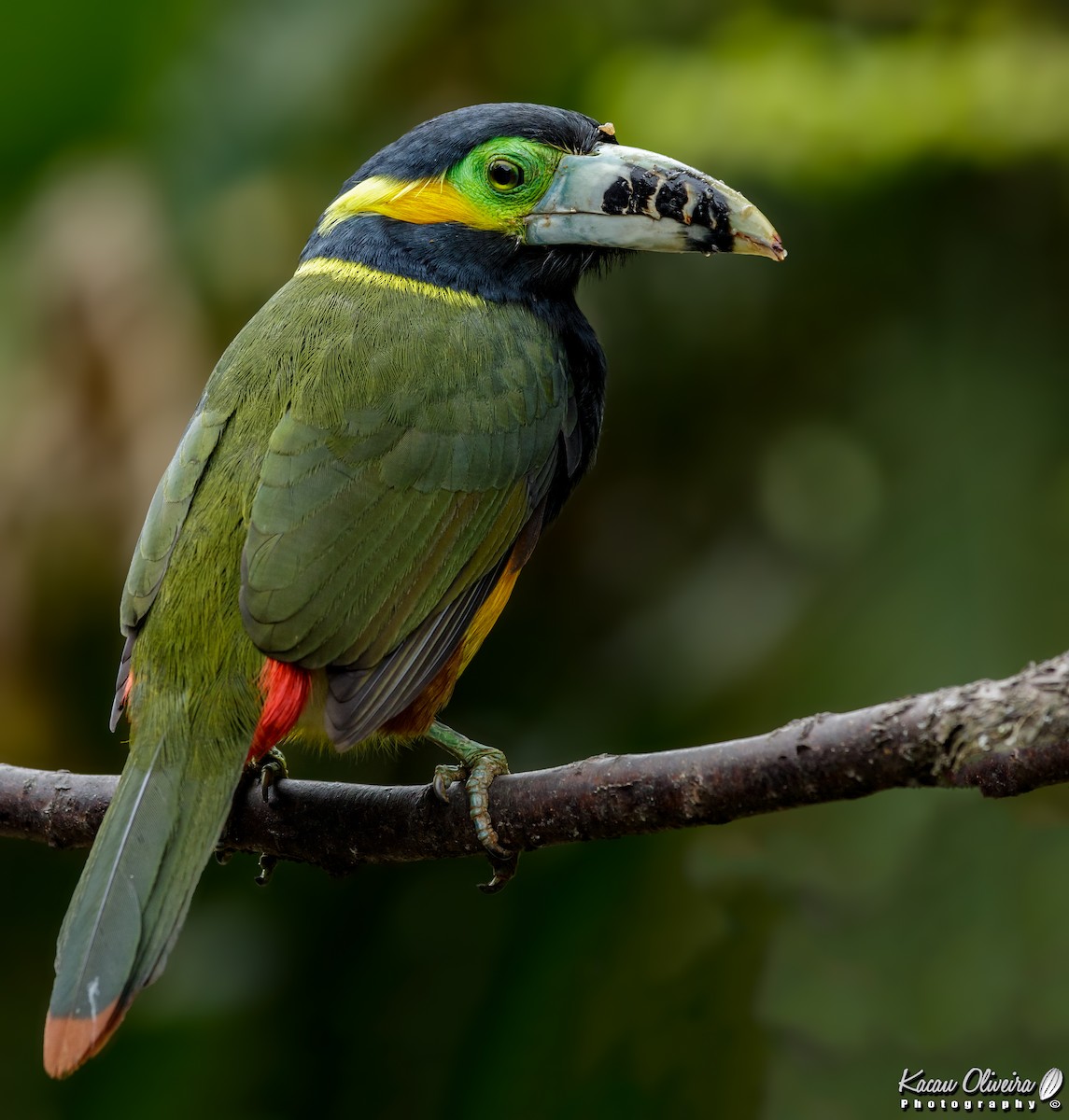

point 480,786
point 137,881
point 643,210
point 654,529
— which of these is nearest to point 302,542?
point 480,786

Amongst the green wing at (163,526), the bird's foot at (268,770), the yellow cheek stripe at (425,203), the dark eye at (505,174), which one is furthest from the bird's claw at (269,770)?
the dark eye at (505,174)

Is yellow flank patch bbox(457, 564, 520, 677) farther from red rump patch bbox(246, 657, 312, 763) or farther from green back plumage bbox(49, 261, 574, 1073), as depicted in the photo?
red rump patch bbox(246, 657, 312, 763)

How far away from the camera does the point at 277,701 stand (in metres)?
2.95

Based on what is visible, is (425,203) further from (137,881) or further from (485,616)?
(137,881)

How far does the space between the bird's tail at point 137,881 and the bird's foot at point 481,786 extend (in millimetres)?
394

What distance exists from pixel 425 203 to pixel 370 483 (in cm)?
78

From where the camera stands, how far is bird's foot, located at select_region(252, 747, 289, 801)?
319 centimetres

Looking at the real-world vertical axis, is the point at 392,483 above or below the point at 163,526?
above

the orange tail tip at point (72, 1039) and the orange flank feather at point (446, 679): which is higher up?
the orange flank feather at point (446, 679)

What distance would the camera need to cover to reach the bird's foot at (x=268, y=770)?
3188 millimetres

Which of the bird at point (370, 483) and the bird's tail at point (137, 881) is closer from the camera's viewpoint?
the bird's tail at point (137, 881)

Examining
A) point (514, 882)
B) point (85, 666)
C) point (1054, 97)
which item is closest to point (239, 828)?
point (514, 882)

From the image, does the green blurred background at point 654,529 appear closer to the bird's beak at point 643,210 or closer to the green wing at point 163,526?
the bird's beak at point 643,210

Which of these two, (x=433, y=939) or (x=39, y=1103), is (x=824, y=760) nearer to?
(x=433, y=939)
